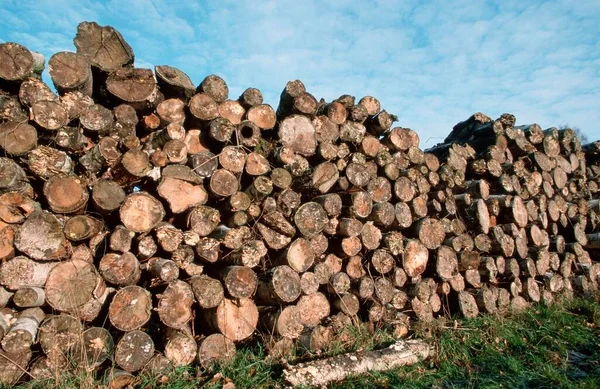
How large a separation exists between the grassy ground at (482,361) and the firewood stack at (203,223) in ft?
0.60

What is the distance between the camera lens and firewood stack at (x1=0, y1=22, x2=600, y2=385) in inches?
111

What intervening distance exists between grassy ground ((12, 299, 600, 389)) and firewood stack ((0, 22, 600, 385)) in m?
0.18

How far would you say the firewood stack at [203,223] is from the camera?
2809mm

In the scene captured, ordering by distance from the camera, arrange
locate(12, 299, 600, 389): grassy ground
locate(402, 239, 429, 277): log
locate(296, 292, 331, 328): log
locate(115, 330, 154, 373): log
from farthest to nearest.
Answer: locate(402, 239, 429, 277): log
locate(296, 292, 331, 328): log
locate(12, 299, 600, 389): grassy ground
locate(115, 330, 154, 373): log

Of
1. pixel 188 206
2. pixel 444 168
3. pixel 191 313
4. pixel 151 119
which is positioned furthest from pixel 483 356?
pixel 151 119

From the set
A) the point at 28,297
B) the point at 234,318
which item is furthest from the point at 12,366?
Answer: the point at 234,318

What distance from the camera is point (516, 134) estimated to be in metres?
5.66

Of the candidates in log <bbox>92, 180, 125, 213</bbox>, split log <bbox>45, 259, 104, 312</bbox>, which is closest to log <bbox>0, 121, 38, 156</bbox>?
log <bbox>92, 180, 125, 213</bbox>

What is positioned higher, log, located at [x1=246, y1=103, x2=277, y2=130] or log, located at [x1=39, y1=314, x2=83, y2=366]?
log, located at [x1=246, y1=103, x2=277, y2=130]

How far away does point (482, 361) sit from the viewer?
3547 millimetres

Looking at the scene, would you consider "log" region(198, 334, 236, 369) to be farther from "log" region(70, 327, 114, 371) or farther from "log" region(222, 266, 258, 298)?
"log" region(70, 327, 114, 371)

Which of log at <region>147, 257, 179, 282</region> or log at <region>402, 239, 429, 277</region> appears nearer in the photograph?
log at <region>147, 257, 179, 282</region>

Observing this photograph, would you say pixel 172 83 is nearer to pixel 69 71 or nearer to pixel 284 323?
pixel 69 71

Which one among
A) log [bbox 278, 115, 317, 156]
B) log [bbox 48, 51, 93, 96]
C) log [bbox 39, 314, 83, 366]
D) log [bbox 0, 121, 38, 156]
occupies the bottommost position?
log [bbox 39, 314, 83, 366]
